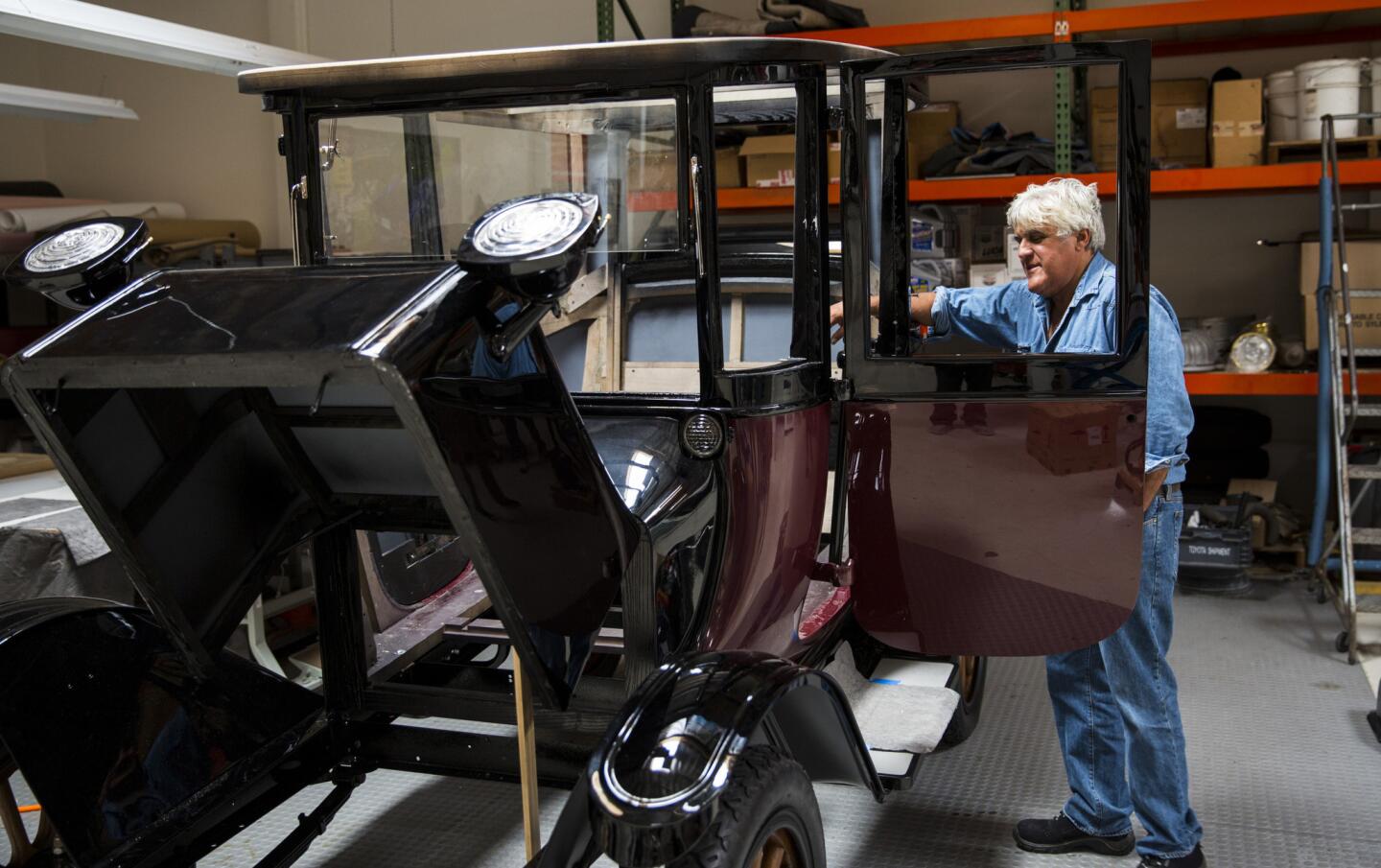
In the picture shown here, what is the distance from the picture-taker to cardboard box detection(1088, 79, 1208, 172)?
211 inches

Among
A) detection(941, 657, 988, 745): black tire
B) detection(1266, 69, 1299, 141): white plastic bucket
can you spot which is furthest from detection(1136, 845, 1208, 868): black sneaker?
detection(1266, 69, 1299, 141): white plastic bucket

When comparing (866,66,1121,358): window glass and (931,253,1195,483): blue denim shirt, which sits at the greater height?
(866,66,1121,358): window glass

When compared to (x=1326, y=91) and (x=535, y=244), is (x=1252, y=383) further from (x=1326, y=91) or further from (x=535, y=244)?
(x=535, y=244)

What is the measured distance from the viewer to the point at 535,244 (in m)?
1.57

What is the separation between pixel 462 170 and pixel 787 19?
3522mm

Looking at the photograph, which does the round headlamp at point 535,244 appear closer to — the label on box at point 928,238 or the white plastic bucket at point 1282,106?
the label on box at point 928,238

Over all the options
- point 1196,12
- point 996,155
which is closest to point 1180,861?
point 996,155

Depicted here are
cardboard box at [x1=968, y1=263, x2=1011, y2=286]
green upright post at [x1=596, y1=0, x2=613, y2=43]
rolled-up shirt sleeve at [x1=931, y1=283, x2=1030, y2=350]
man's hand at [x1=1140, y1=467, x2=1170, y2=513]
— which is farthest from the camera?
green upright post at [x1=596, y1=0, x2=613, y2=43]

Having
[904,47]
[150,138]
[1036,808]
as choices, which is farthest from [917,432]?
[150,138]

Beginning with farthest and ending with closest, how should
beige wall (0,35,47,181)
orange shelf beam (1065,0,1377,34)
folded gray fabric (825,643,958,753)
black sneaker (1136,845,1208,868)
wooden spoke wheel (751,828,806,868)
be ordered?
beige wall (0,35,47,181), orange shelf beam (1065,0,1377,34), black sneaker (1136,845,1208,868), folded gray fabric (825,643,958,753), wooden spoke wheel (751,828,806,868)

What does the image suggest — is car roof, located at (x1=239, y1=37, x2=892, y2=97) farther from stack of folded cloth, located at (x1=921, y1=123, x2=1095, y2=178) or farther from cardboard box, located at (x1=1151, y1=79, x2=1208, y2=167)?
cardboard box, located at (x1=1151, y1=79, x2=1208, y2=167)

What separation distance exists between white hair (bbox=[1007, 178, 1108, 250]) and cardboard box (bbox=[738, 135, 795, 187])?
9.30 ft

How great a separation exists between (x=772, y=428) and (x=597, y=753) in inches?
31.8

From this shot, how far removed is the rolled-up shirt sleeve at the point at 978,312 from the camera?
2.91 m
